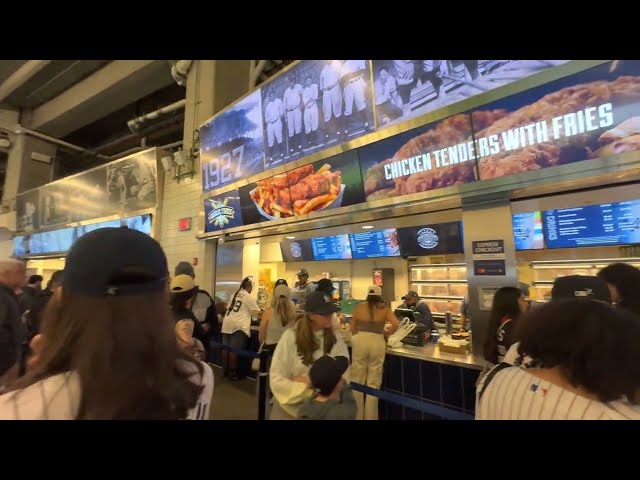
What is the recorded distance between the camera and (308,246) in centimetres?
805

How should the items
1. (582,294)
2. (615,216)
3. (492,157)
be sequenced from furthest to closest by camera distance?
(615,216)
(492,157)
(582,294)

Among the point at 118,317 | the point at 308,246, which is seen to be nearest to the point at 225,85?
the point at 308,246

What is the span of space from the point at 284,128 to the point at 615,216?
4.52m

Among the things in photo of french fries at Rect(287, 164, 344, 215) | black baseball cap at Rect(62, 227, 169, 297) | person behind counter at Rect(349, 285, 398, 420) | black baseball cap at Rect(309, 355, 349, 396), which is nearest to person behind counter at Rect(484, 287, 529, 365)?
person behind counter at Rect(349, 285, 398, 420)

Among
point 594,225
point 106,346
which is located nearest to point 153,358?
point 106,346

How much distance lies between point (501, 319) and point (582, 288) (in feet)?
3.22

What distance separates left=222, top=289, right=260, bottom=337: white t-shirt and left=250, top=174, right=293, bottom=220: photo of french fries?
4.65 ft

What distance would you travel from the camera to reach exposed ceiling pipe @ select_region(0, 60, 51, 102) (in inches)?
411

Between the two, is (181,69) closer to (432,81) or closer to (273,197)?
(273,197)

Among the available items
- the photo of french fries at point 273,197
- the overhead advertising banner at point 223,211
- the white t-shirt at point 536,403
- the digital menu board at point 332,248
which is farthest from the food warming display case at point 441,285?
the white t-shirt at point 536,403

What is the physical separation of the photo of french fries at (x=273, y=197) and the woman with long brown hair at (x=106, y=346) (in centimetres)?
447

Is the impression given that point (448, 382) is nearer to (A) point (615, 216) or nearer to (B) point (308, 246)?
(A) point (615, 216)

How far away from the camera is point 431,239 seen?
625cm

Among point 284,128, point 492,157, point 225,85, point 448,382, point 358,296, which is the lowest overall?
point 448,382
